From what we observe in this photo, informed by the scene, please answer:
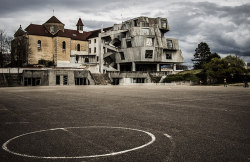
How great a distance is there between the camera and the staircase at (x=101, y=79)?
55959 mm

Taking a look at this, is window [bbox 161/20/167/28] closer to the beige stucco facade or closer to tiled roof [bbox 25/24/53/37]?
the beige stucco facade

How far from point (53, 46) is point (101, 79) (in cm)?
3797

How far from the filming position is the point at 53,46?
85.8 metres

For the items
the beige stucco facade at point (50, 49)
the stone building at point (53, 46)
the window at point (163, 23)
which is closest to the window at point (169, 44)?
the window at point (163, 23)

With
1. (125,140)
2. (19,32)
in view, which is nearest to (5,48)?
(19,32)

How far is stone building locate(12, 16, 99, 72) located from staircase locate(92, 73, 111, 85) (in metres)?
17.0

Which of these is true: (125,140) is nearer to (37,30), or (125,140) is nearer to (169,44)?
(169,44)

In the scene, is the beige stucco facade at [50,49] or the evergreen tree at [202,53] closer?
the beige stucco facade at [50,49]

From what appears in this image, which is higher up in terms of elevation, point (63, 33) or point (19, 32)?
point (63, 33)

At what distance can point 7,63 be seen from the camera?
70500 millimetres

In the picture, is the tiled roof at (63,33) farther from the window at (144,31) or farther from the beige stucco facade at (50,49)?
the window at (144,31)

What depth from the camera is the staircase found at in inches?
2203

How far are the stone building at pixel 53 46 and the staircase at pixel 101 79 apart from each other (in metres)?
17.0

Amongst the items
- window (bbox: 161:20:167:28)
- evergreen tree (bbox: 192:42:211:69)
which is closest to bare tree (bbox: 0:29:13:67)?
window (bbox: 161:20:167:28)
